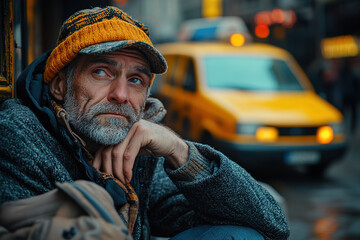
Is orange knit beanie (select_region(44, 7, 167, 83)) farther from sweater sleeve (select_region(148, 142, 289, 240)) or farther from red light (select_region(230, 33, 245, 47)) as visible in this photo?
red light (select_region(230, 33, 245, 47))

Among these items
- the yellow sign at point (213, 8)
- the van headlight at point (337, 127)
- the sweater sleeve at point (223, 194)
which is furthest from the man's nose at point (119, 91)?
the yellow sign at point (213, 8)

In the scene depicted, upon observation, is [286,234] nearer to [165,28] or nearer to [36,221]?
[36,221]

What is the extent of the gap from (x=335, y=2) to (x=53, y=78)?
75.2 ft

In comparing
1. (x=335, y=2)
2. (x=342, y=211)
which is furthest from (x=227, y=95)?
(x=335, y=2)

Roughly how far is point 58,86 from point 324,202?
457 cm

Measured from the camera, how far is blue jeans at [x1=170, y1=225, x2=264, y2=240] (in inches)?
76.7

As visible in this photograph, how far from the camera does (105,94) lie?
77.8 inches

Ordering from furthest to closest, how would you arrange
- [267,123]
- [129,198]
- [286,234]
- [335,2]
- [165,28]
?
[165,28] → [335,2] → [267,123] → [286,234] → [129,198]

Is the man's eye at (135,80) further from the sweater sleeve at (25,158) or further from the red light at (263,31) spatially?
the red light at (263,31)

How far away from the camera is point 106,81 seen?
6.53ft

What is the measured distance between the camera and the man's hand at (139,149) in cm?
184

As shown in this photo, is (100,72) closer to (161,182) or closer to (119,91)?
(119,91)

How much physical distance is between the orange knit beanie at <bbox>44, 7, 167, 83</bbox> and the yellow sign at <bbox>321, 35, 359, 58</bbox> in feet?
68.9

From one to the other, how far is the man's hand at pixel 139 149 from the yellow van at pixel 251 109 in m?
4.23
